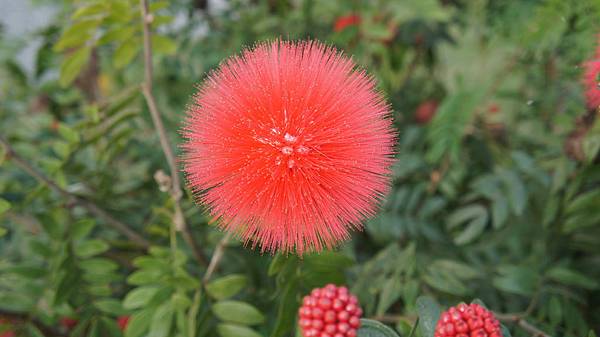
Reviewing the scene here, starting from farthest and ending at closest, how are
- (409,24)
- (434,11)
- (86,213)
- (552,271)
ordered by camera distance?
1. (409,24)
2. (86,213)
3. (434,11)
4. (552,271)

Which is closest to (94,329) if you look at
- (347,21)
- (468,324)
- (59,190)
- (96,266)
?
(96,266)

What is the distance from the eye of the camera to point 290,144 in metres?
1.01

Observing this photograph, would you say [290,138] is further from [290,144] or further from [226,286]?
[226,286]

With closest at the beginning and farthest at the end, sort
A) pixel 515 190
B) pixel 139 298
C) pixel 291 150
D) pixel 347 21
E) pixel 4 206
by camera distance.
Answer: pixel 291 150 < pixel 4 206 < pixel 139 298 < pixel 515 190 < pixel 347 21

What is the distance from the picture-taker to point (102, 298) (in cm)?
144

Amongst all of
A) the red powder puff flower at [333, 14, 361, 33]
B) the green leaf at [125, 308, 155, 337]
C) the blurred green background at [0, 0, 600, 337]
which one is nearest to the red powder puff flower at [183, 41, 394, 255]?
the blurred green background at [0, 0, 600, 337]

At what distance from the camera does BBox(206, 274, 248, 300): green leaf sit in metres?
1.15

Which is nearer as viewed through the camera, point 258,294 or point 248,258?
point 258,294

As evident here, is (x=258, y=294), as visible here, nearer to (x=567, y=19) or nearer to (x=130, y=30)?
(x=130, y=30)

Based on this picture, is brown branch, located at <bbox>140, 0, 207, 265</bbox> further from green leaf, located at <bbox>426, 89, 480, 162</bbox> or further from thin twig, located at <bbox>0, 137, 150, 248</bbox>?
green leaf, located at <bbox>426, 89, 480, 162</bbox>

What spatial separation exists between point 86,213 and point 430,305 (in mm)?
1411

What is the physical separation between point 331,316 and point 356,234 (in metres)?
0.93

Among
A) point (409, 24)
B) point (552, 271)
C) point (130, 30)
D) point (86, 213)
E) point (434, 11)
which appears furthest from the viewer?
point (409, 24)

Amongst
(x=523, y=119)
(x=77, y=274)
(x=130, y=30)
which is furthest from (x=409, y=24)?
(x=77, y=274)
